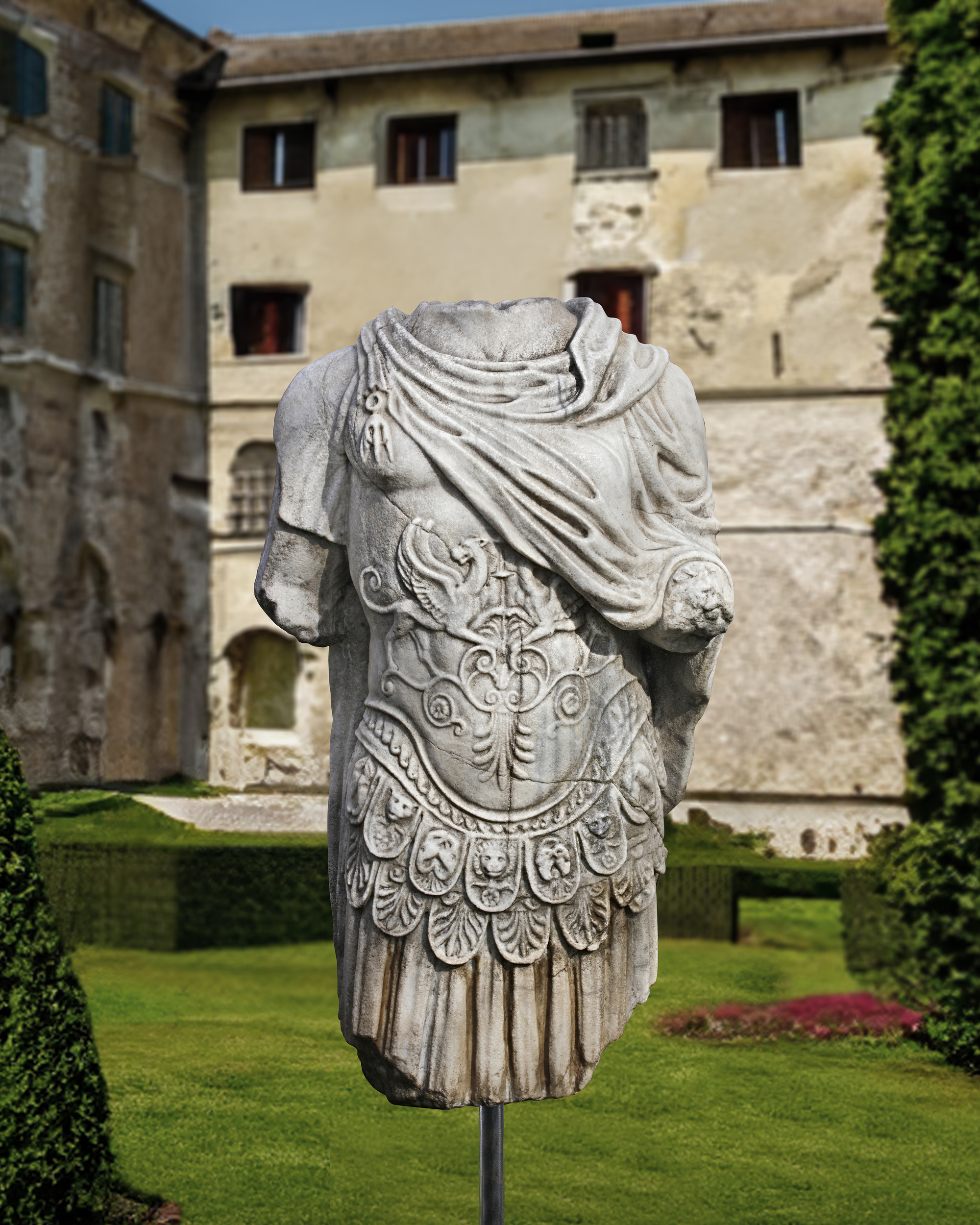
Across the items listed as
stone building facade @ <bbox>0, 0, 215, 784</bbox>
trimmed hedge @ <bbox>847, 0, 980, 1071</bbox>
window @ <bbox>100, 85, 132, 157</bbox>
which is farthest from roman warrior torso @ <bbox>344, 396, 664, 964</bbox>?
window @ <bbox>100, 85, 132, 157</bbox>

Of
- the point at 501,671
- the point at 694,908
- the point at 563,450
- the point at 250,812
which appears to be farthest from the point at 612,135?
the point at 501,671

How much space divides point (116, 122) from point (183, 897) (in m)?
7.95

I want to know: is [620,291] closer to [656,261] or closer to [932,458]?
[656,261]

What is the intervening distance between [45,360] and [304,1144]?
8.99 metres

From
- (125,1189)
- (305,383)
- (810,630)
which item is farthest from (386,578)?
(810,630)

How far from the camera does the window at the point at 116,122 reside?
503 inches

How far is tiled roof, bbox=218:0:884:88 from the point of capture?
40.5ft

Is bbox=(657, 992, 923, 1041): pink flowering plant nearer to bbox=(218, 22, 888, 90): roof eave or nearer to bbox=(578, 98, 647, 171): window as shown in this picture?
bbox=(578, 98, 647, 171): window

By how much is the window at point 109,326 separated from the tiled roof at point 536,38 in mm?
2418

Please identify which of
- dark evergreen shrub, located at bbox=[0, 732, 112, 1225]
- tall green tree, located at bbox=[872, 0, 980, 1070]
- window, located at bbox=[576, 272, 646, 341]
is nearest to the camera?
dark evergreen shrub, located at bbox=[0, 732, 112, 1225]

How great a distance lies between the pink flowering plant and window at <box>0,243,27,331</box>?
8.77 metres

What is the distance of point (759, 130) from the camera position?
12633mm

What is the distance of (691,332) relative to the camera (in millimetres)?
12586

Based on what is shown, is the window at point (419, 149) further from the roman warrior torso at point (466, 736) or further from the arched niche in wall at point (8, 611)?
the roman warrior torso at point (466, 736)
